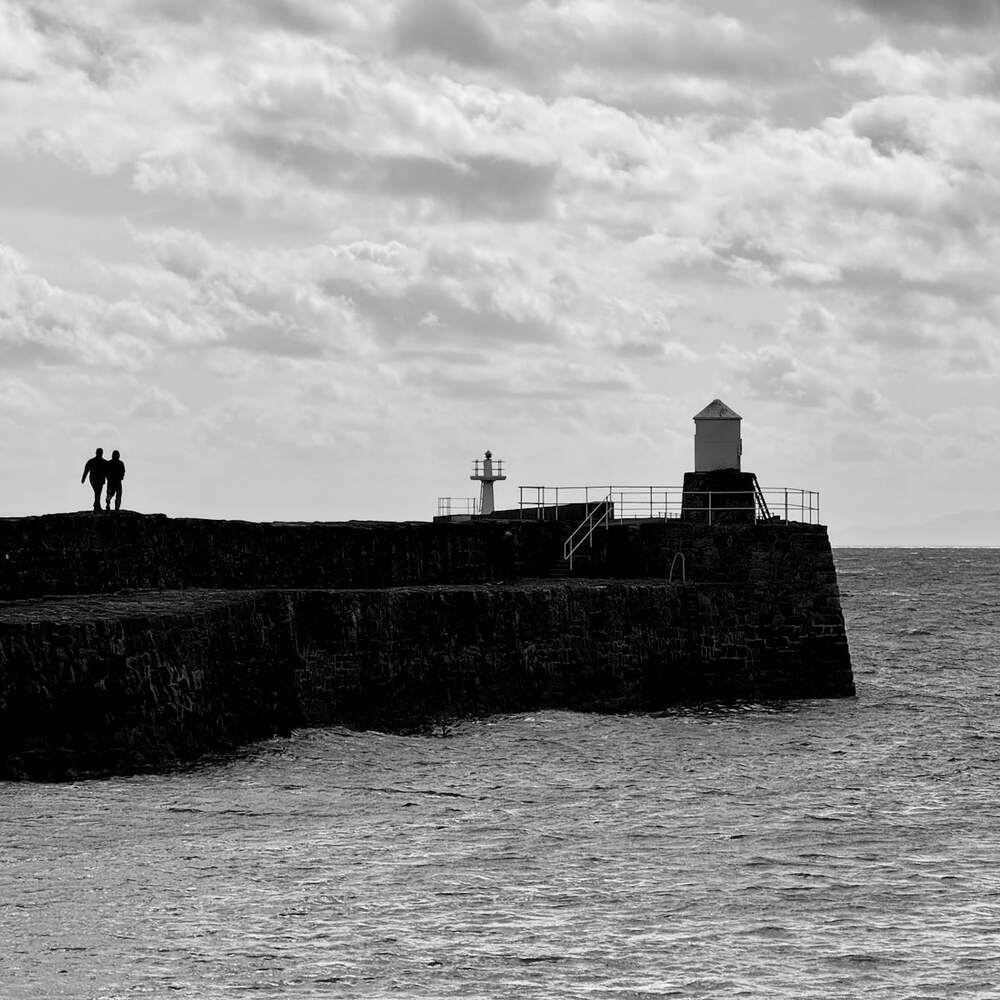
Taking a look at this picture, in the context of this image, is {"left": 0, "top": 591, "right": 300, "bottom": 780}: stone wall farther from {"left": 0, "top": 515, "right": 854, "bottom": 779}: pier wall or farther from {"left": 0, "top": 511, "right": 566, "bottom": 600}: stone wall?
{"left": 0, "top": 511, "right": 566, "bottom": 600}: stone wall

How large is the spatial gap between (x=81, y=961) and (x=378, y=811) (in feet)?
17.7

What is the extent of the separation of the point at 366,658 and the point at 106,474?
5.01m

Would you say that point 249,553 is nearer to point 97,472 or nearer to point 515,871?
point 97,472

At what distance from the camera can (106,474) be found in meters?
22.3

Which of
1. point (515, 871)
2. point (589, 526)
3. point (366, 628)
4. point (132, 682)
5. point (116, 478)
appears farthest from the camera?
point (589, 526)

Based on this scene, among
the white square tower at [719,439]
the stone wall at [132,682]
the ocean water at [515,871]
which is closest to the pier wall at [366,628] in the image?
the stone wall at [132,682]

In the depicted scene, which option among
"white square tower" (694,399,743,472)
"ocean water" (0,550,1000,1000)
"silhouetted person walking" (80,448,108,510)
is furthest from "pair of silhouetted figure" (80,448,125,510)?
"white square tower" (694,399,743,472)

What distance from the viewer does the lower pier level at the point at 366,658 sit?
16.1 metres

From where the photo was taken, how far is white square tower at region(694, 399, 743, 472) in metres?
27.5

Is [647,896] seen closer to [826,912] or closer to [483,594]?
[826,912]

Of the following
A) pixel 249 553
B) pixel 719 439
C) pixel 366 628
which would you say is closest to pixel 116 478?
pixel 249 553

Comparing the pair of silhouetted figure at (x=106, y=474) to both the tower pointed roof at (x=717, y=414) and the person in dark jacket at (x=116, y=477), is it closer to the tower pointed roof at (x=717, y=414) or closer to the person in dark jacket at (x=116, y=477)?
the person in dark jacket at (x=116, y=477)

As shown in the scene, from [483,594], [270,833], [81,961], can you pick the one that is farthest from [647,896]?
[483,594]

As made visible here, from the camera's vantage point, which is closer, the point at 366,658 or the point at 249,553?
the point at 366,658
